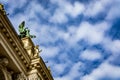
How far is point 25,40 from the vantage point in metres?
34.8

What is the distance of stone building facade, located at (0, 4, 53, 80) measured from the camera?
94.4 feet

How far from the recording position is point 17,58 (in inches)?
1222

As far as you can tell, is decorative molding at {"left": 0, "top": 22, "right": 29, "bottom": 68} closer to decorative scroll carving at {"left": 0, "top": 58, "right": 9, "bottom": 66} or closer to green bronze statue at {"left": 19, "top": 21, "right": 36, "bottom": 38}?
decorative scroll carving at {"left": 0, "top": 58, "right": 9, "bottom": 66}

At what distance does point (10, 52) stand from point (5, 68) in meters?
1.49

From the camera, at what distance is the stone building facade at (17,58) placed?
2877 cm

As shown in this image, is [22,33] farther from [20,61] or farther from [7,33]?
[7,33]

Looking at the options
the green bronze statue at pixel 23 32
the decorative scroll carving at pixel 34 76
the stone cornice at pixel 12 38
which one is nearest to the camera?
the stone cornice at pixel 12 38

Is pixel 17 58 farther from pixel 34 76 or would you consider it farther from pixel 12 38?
pixel 34 76

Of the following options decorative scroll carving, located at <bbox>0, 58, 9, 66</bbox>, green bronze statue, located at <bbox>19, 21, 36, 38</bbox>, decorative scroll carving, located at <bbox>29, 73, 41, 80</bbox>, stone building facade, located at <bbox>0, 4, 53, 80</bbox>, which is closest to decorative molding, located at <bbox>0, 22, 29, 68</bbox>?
stone building facade, located at <bbox>0, 4, 53, 80</bbox>

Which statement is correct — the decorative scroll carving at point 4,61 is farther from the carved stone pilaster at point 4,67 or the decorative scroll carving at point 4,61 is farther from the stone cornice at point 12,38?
the stone cornice at point 12,38

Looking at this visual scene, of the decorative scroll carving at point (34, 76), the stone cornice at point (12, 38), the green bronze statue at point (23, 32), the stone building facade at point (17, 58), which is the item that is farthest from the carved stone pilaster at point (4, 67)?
the green bronze statue at point (23, 32)

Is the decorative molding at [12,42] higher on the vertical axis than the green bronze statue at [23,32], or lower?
lower

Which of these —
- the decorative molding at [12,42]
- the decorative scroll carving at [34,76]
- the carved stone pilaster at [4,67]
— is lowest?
the carved stone pilaster at [4,67]

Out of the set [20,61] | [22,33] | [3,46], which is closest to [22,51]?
[20,61]
